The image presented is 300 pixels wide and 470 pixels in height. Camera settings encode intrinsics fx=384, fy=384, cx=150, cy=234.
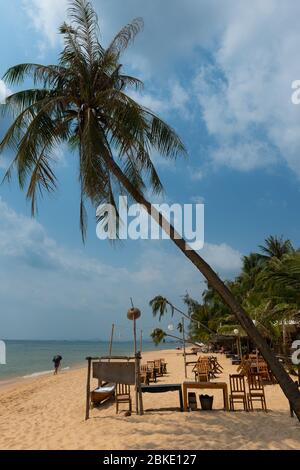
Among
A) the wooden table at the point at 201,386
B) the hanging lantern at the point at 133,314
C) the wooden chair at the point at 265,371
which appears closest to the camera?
the wooden table at the point at 201,386

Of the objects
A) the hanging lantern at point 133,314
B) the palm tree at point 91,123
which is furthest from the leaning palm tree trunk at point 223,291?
the hanging lantern at point 133,314

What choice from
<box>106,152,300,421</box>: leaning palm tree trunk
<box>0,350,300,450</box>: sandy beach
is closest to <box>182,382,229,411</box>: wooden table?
<box>0,350,300,450</box>: sandy beach

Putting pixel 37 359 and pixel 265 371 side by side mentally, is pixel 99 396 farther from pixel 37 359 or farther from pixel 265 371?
pixel 37 359

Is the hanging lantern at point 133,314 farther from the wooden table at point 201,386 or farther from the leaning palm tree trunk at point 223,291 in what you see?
the leaning palm tree trunk at point 223,291

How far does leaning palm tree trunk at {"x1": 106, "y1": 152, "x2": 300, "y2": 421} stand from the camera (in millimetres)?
6469

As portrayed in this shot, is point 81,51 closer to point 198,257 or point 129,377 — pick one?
point 198,257

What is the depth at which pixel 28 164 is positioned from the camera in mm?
8086

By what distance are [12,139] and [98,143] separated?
230 centimetres

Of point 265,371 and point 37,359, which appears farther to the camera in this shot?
point 37,359

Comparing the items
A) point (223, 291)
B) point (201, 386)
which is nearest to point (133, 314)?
point (201, 386)

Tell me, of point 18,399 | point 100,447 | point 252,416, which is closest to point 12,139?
point 100,447

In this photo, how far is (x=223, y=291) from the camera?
22.9 ft

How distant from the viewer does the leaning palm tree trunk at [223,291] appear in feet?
21.2

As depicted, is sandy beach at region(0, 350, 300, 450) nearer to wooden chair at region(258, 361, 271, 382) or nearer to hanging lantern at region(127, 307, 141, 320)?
hanging lantern at region(127, 307, 141, 320)
